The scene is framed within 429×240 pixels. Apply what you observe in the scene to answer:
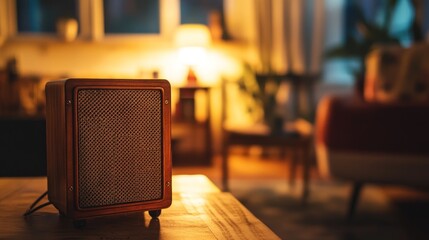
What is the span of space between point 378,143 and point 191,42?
2076 millimetres

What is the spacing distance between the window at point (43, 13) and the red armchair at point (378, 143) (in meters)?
3.01

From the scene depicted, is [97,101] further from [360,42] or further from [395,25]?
[395,25]

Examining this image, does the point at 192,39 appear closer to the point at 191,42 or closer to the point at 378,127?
the point at 191,42

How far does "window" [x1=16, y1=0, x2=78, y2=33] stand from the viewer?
4.21 m

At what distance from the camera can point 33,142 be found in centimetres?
97

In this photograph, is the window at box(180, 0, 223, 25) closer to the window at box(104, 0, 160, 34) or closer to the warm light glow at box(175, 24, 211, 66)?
the window at box(104, 0, 160, 34)

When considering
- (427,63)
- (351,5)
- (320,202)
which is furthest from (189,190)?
(351,5)

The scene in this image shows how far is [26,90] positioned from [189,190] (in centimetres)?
313

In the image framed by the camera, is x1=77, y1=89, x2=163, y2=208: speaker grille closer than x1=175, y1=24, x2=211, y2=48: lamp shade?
Yes

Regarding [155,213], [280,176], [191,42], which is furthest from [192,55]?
[155,213]

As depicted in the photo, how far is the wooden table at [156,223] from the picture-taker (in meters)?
0.56

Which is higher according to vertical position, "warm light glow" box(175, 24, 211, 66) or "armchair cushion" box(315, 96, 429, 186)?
"warm light glow" box(175, 24, 211, 66)

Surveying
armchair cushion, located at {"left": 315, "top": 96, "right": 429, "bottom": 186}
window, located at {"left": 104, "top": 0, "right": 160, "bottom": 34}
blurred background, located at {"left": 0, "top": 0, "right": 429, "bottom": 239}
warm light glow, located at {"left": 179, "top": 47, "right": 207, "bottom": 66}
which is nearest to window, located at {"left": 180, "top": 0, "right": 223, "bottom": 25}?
blurred background, located at {"left": 0, "top": 0, "right": 429, "bottom": 239}

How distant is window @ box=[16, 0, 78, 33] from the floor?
1.86 metres
